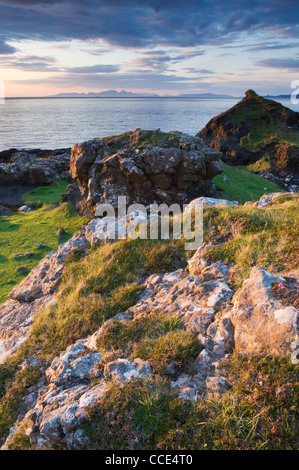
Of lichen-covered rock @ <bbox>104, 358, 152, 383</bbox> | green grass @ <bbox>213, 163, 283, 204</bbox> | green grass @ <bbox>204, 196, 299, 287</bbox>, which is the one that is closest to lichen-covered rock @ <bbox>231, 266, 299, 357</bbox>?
green grass @ <bbox>204, 196, 299, 287</bbox>

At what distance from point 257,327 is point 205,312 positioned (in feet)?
4.00

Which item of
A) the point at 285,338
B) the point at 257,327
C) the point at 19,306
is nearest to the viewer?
the point at 285,338

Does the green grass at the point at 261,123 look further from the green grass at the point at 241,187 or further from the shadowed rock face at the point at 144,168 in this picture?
the shadowed rock face at the point at 144,168

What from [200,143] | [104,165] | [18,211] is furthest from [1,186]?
[200,143]

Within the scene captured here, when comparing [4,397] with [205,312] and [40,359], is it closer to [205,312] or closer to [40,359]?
[40,359]

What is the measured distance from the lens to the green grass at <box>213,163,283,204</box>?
94.2 feet

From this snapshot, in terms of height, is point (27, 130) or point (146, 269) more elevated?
point (27, 130)

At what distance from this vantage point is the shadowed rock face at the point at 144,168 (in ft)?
77.4

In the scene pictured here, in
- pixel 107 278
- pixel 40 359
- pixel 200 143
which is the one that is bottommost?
pixel 40 359

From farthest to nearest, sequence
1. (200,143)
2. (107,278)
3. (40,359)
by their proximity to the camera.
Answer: (200,143) → (107,278) → (40,359)

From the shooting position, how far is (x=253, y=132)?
53969mm

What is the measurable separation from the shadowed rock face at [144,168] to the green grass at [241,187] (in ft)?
11.2

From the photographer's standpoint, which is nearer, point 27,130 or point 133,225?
point 133,225

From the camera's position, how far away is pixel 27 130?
362 ft
